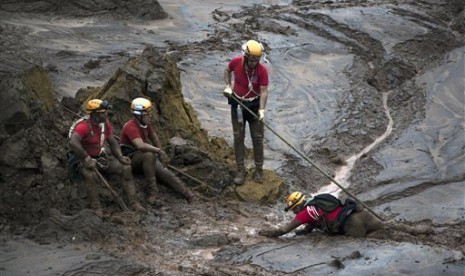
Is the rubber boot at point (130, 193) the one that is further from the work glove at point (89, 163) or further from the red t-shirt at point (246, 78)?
the red t-shirt at point (246, 78)

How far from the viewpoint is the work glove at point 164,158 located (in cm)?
942

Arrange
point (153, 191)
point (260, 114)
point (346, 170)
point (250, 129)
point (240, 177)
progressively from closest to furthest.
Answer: point (153, 191), point (260, 114), point (250, 129), point (240, 177), point (346, 170)

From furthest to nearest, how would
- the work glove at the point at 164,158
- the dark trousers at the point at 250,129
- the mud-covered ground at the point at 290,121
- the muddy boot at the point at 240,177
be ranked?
the muddy boot at the point at 240,177 < the dark trousers at the point at 250,129 < the work glove at the point at 164,158 < the mud-covered ground at the point at 290,121

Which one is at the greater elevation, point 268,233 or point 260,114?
point 260,114

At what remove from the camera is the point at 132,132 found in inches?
367

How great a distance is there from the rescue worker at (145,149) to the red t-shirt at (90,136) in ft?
1.47

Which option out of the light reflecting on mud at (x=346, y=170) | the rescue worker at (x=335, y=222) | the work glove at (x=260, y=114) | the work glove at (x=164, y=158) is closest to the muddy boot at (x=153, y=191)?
the work glove at (x=164, y=158)

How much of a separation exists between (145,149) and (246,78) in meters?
1.70

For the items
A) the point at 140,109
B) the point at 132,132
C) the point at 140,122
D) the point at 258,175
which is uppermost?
the point at 140,109

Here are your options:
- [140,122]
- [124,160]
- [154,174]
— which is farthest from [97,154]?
[154,174]

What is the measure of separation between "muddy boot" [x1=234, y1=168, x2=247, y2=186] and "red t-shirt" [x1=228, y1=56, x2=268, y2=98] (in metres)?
1.19

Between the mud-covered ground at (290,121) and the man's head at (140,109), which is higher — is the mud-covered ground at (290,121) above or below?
below

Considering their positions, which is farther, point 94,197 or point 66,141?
point 66,141

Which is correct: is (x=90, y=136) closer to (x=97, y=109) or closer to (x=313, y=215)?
(x=97, y=109)
